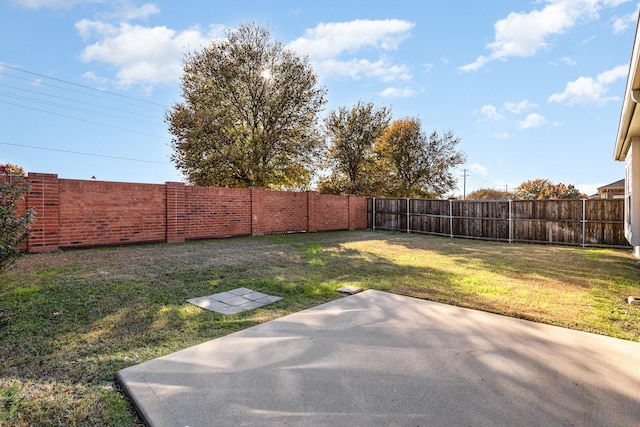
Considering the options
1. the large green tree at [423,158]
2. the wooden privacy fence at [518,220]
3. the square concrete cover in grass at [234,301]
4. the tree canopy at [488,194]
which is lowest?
the square concrete cover in grass at [234,301]

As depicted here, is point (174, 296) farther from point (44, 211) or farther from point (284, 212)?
point (284, 212)

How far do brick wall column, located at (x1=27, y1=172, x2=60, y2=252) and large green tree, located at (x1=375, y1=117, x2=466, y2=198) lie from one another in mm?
20505

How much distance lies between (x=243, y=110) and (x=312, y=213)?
6217 mm

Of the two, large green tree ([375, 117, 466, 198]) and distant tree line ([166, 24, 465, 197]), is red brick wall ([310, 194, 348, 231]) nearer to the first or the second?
distant tree line ([166, 24, 465, 197])

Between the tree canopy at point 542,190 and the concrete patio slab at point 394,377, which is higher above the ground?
the tree canopy at point 542,190

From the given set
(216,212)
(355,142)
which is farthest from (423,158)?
(216,212)

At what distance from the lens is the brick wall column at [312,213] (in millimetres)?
12945

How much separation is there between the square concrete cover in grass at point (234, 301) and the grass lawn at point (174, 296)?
0.16 m

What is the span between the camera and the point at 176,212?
28.0ft

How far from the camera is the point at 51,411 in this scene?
1.56m

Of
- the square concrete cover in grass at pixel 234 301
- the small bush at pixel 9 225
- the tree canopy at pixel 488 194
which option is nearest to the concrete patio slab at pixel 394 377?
the square concrete cover in grass at pixel 234 301

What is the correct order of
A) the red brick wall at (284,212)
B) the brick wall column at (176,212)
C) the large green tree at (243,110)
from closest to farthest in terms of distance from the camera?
the brick wall column at (176,212) < the red brick wall at (284,212) < the large green tree at (243,110)

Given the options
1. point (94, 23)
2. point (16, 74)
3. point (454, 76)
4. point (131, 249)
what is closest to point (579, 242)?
point (454, 76)

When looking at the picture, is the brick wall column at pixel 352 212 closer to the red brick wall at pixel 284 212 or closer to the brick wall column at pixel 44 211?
the red brick wall at pixel 284 212
